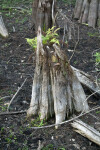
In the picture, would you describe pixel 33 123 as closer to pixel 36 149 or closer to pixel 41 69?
pixel 36 149

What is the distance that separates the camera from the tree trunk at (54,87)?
3.99 m

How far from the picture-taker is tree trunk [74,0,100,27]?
8.66 m

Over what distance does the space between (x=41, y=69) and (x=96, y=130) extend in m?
1.38

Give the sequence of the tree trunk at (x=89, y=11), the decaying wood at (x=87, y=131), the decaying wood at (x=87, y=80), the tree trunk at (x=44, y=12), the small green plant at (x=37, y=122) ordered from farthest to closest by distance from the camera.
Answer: the tree trunk at (x=89, y=11) → the tree trunk at (x=44, y=12) → the decaying wood at (x=87, y=80) → the small green plant at (x=37, y=122) → the decaying wood at (x=87, y=131)

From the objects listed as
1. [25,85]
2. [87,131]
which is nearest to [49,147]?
[87,131]

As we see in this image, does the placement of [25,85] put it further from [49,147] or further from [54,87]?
[49,147]

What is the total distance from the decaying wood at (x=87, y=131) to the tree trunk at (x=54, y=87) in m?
0.24

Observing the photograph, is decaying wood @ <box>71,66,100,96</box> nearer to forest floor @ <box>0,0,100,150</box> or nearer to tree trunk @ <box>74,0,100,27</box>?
forest floor @ <box>0,0,100,150</box>

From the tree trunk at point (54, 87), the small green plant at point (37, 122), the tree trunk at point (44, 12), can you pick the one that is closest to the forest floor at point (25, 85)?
the small green plant at point (37, 122)

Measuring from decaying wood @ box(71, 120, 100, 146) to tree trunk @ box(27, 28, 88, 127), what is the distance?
24 centimetres

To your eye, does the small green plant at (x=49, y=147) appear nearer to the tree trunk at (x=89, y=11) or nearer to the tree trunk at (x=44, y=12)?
the tree trunk at (x=44, y=12)

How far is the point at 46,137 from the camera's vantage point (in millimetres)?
4121

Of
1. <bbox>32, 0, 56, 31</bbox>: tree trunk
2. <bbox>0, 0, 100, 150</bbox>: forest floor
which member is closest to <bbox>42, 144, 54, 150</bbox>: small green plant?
<bbox>0, 0, 100, 150</bbox>: forest floor

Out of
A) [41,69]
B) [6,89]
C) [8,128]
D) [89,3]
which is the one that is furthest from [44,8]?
[8,128]
